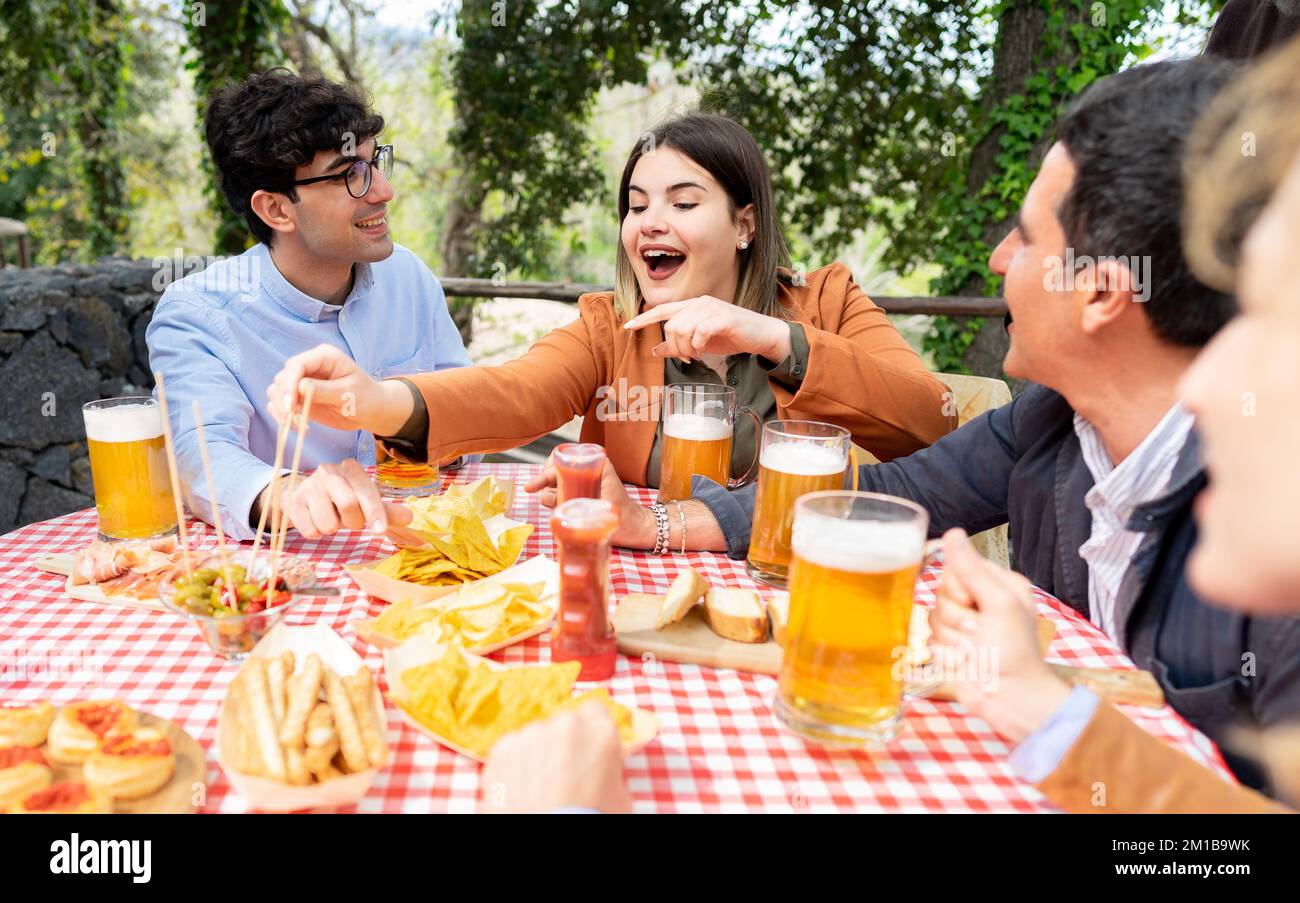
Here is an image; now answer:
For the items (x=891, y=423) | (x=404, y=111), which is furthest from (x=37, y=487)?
(x=404, y=111)

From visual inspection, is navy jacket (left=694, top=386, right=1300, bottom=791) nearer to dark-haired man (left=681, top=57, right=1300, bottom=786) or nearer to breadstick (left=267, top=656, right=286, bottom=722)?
dark-haired man (left=681, top=57, right=1300, bottom=786)

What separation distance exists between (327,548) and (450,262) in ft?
23.0

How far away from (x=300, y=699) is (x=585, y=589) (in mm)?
394

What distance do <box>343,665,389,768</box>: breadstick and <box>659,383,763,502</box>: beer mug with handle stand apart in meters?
0.94

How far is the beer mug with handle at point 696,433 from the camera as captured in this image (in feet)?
6.31

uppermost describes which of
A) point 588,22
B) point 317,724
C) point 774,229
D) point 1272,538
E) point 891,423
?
point 588,22

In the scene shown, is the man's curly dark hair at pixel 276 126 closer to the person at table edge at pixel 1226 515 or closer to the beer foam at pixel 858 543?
the beer foam at pixel 858 543

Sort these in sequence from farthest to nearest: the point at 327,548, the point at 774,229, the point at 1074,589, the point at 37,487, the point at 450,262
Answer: the point at 450,262, the point at 37,487, the point at 774,229, the point at 327,548, the point at 1074,589

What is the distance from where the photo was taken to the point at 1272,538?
25.6 inches

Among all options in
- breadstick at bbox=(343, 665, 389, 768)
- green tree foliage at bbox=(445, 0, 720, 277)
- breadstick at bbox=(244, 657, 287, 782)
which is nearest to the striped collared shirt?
breadstick at bbox=(343, 665, 389, 768)

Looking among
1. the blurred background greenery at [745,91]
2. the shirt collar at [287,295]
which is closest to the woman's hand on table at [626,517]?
the shirt collar at [287,295]

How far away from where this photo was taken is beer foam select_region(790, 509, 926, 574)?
1091 mm

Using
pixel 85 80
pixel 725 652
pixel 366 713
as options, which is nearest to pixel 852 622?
pixel 725 652

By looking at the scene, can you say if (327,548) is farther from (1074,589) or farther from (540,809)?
(1074,589)
